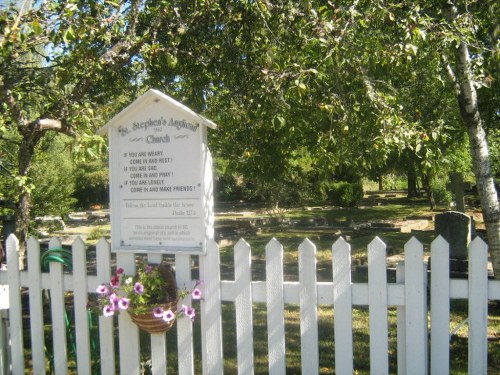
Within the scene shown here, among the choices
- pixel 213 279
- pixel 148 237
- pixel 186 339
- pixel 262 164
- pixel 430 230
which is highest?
pixel 262 164

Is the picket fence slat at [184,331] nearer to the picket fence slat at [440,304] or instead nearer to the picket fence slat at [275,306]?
the picket fence slat at [275,306]

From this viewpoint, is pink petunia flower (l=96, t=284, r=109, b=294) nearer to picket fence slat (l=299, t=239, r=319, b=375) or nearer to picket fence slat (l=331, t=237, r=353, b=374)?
picket fence slat (l=299, t=239, r=319, b=375)

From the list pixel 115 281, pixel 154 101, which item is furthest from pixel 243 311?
pixel 154 101

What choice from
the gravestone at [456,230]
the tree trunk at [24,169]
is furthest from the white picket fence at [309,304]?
the gravestone at [456,230]

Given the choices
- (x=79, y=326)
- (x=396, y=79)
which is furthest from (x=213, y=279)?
(x=396, y=79)

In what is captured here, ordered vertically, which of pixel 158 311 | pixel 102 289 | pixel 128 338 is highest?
pixel 102 289

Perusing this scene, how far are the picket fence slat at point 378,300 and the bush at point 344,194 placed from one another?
23679mm

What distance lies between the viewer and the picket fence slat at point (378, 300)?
3195mm

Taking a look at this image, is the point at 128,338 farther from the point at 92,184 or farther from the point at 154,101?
the point at 92,184

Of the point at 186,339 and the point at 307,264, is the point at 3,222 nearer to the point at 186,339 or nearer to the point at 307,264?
the point at 186,339

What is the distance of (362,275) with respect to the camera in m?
8.70

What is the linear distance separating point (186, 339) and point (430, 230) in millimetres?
14582

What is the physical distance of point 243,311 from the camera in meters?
3.45

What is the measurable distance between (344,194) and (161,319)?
80.0 feet
